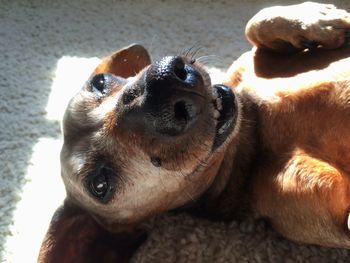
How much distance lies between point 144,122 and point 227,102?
35 cm

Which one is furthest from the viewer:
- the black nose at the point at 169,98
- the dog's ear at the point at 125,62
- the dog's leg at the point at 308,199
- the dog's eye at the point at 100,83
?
the dog's ear at the point at 125,62

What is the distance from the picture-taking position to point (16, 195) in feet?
8.95

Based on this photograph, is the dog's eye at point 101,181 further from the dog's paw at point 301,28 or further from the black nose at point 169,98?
the dog's paw at point 301,28

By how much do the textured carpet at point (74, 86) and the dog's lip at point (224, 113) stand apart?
0.48 metres

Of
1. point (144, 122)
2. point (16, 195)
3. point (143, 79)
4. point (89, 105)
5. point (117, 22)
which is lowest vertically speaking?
point (16, 195)

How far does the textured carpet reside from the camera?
7.51ft

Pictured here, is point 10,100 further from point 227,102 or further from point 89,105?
point 227,102

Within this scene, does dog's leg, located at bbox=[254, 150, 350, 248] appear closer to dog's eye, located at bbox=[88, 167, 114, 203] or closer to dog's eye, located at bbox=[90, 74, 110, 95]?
dog's eye, located at bbox=[88, 167, 114, 203]

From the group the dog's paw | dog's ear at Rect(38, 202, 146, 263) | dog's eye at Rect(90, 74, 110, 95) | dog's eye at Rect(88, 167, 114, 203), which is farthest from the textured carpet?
the dog's paw

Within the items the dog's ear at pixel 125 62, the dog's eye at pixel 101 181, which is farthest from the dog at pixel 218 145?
the dog's ear at pixel 125 62

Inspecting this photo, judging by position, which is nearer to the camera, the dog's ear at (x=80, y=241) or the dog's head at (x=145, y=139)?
the dog's head at (x=145, y=139)

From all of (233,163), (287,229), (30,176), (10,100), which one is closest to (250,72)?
(233,163)

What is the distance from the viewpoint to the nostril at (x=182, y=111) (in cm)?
179

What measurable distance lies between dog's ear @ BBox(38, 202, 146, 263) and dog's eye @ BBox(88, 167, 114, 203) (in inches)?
7.5
